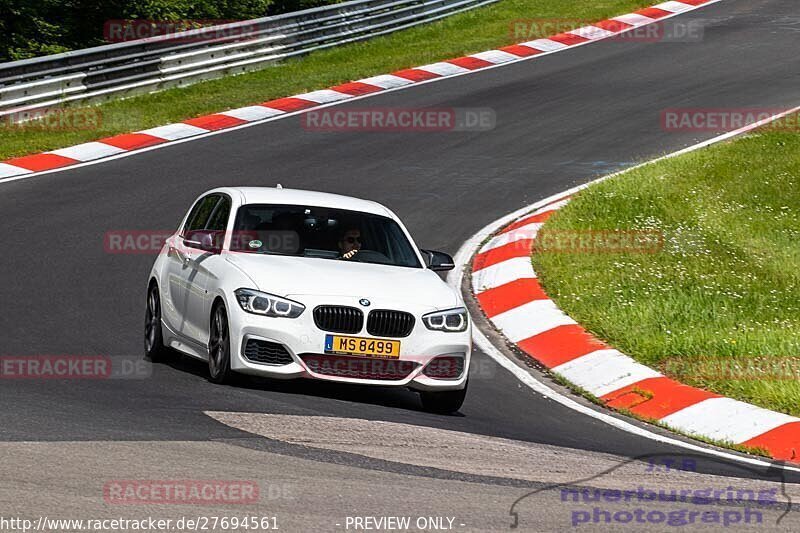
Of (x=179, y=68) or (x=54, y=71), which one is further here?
(x=179, y=68)

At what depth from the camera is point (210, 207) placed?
37.4ft

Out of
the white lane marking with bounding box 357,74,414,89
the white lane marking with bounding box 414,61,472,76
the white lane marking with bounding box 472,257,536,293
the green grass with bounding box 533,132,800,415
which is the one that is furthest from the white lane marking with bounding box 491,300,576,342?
the white lane marking with bounding box 414,61,472,76

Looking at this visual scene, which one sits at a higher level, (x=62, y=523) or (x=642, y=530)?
(x=62, y=523)

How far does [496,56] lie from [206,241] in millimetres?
16686

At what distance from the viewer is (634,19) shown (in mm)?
29797

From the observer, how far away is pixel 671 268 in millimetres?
13922

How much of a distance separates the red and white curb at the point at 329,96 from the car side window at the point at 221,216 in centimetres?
710

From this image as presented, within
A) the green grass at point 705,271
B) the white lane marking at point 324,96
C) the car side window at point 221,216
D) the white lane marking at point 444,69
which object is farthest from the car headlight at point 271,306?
the white lane marking at point 444,69

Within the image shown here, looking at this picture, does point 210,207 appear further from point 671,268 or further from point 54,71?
point 54,71

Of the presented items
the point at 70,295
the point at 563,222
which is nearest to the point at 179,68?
the point at 563,222

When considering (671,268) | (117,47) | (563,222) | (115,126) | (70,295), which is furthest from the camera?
(117,47)

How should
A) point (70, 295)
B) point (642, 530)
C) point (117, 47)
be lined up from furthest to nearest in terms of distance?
point (117, 47) < point (70, 295) < point (642, 530)

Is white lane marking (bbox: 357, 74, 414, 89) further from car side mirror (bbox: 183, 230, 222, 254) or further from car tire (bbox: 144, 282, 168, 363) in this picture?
car side mirror (bbox: 183, 230, 222, 254)

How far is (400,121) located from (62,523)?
15.8m
